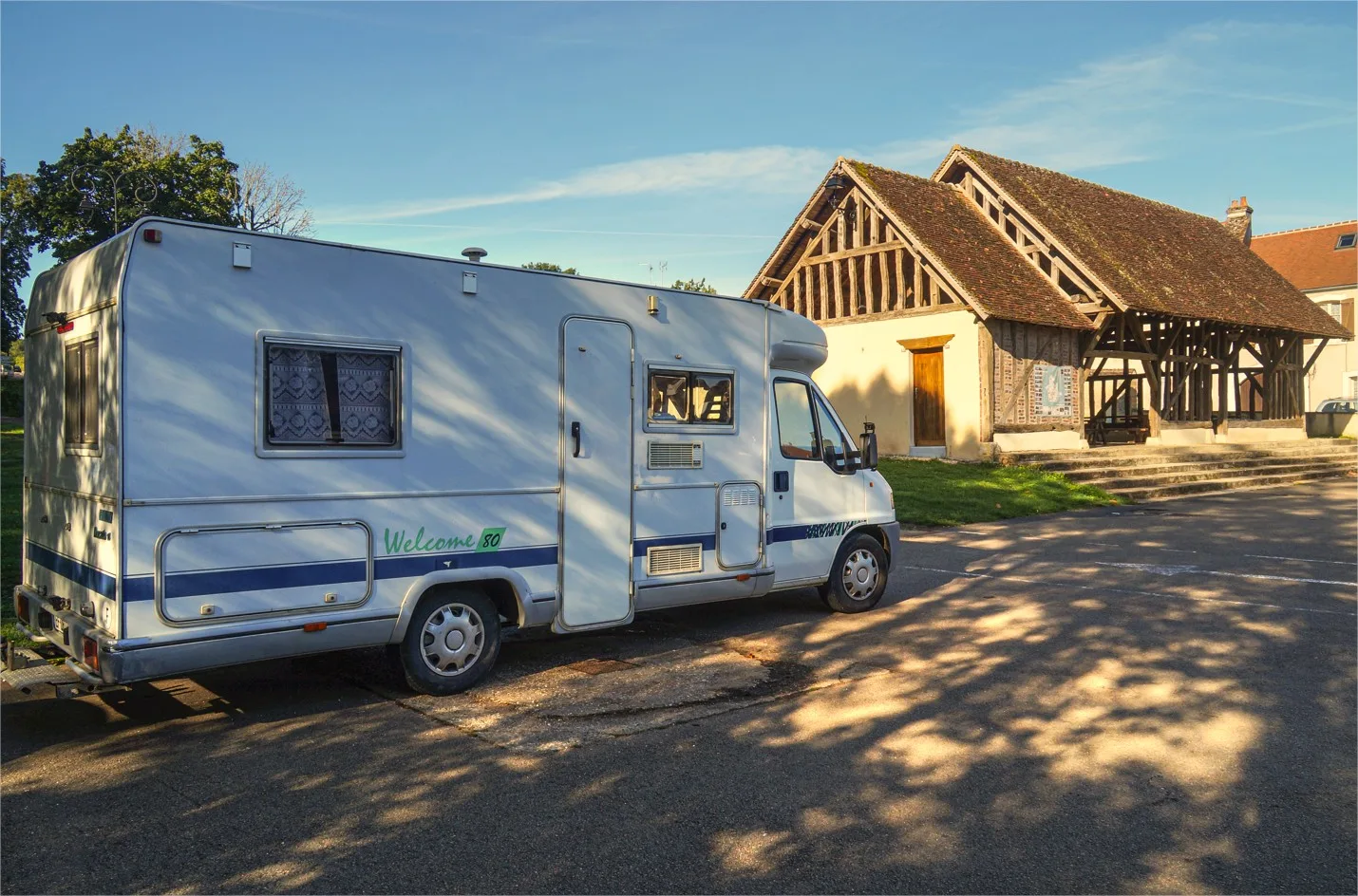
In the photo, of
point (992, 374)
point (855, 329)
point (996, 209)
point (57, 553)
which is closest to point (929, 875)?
point (57, 553)

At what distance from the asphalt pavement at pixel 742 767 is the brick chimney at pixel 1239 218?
33.3 m

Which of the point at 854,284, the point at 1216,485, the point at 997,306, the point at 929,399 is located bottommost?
the point at 1216,485

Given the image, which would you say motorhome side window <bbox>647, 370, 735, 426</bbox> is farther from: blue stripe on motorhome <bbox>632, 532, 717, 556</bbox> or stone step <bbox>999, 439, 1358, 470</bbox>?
stone step <bbox>999, 439, 1358, 470</bbox>

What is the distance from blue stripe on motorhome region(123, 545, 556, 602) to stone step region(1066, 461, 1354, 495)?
16.2 meters

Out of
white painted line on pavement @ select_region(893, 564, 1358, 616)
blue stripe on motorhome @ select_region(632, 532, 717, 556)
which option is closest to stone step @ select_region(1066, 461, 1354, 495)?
white painted line on pavement @ select_region(893, 564, 1358, 616)

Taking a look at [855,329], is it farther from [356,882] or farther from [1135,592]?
[356,882]

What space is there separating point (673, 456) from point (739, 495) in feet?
2.35

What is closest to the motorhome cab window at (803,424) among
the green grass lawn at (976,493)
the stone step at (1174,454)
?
the green grass lawn at (976,493)

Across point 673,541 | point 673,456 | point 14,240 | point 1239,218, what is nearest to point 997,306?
point 673,456

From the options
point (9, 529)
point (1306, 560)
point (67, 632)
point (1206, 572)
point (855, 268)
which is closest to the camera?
point (67, 632)

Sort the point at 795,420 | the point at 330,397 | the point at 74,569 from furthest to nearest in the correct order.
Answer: the point at 795,420 → the point at 330,397 → the point at 74,569

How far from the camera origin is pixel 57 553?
6.12 m

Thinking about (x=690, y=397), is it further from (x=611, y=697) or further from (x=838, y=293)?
(x=838, y=293)

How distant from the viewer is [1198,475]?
22.7m
